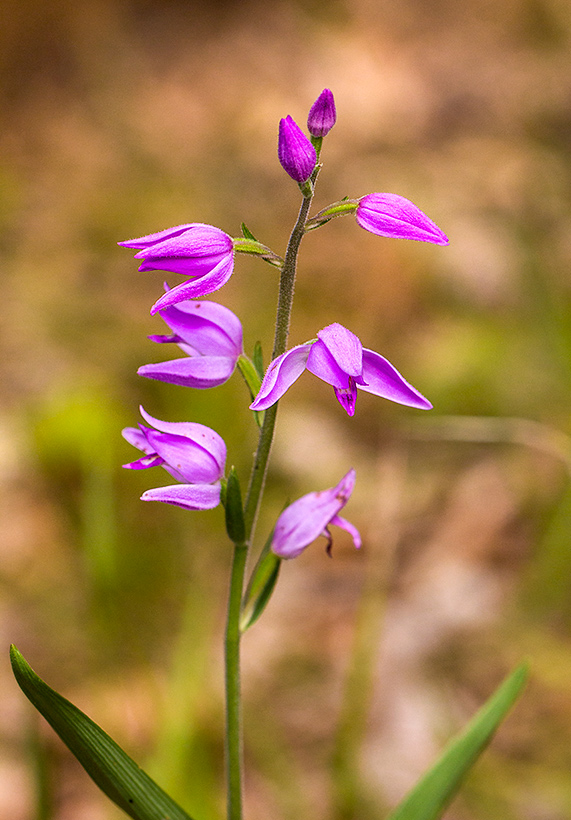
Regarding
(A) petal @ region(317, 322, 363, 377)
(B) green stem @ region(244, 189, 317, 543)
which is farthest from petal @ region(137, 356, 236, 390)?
(A) petal @ region(317, 322, 363, 377)

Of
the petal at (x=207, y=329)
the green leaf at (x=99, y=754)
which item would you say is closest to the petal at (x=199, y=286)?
the petal at (x=207, y=329)

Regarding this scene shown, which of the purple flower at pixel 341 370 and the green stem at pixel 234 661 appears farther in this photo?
the green stem at pixel 234 661

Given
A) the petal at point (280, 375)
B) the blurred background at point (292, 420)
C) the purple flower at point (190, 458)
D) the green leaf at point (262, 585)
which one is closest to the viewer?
the petal at point (280, 375)

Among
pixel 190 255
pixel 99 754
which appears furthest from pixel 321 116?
pixel 99 754

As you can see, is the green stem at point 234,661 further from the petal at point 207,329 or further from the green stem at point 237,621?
the petal at point 207,329

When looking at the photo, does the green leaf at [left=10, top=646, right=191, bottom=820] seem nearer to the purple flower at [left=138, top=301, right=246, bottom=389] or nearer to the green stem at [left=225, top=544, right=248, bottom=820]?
the green stem at [left=225, top=544, right=248, bottom=820]

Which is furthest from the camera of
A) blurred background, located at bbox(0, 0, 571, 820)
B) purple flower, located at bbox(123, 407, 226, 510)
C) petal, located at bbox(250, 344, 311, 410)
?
blurred background, located at bbox(0, 0, 571, 820)
